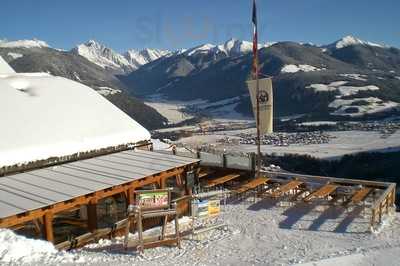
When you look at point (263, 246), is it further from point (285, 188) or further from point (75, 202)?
point (285, 188)

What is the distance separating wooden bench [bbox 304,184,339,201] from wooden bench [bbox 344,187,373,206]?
93 centimetres

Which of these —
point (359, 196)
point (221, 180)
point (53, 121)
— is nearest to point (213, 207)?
point (359, 196)

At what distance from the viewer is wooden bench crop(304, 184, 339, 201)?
17719mm

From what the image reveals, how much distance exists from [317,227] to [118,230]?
635 cm

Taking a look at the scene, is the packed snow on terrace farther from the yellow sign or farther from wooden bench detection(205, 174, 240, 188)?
wooden bench detection(205, 174, 240, 188)

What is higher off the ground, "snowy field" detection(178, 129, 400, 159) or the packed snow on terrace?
the packed snow on terrace

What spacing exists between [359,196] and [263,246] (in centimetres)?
568

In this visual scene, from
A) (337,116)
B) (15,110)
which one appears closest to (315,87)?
(337,116)

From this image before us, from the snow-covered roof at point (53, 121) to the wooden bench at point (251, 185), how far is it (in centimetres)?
556

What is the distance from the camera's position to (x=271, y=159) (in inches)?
2874

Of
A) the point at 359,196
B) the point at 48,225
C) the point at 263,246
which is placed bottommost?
the point at 263,246

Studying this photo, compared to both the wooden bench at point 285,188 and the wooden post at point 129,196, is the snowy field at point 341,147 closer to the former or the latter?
the wooden bench at point 285,188

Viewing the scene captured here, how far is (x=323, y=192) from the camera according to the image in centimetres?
1802

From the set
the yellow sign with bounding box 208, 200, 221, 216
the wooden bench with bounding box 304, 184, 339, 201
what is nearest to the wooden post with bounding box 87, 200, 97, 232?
the yellow sign with bounding box 208, 200, 221, 216
